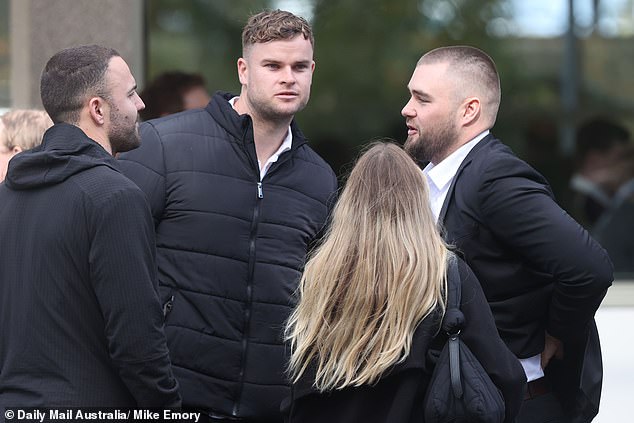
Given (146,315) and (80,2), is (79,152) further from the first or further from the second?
(80,2)

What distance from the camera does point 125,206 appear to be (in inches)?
107

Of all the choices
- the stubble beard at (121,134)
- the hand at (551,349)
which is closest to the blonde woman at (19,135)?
the stubble beard at (121,134)

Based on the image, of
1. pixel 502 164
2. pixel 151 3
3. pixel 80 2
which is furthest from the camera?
pixel 151 3

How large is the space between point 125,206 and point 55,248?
204 millimetres

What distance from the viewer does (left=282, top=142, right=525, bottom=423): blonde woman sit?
108 inches

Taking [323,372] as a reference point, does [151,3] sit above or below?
above

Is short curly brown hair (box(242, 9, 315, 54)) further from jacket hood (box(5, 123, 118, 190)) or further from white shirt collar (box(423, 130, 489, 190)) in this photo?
jacket hood (box(5, 123, 118, 190))

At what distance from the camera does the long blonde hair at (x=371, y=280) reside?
2746 millimetres

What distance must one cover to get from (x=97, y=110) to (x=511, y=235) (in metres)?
1.24

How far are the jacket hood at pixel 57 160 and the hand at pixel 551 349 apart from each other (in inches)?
57.2

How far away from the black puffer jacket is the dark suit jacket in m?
0.56

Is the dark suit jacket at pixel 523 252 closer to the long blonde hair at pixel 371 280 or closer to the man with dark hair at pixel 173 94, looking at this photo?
the long blonde hair at pixel 371 280

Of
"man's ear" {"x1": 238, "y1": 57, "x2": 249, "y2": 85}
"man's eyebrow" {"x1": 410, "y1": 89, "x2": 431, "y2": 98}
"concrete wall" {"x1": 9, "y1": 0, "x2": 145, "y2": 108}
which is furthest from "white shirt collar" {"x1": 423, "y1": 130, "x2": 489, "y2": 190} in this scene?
"concrete wall" {"x1": 9, "y1": 0, "x2": 145, "y2": 108}

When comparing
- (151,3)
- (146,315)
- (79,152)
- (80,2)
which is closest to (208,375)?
(146,315)
